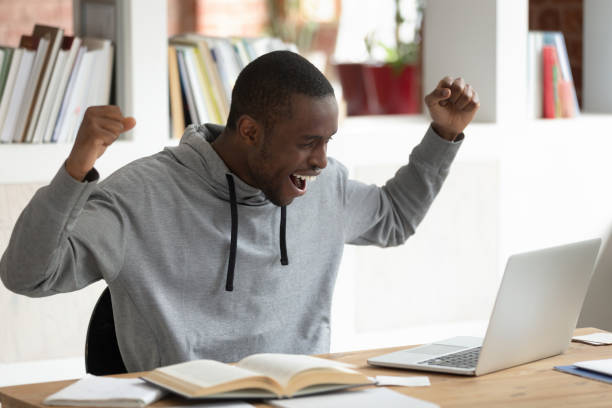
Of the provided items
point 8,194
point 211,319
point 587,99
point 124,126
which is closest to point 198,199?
point 211,319

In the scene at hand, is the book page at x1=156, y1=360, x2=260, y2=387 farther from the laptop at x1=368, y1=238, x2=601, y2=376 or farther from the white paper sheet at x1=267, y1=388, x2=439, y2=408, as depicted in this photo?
the laptop at x1=368, y1=238, x2=601, y2=376

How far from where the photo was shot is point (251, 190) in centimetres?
197

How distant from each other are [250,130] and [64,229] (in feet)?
1.60

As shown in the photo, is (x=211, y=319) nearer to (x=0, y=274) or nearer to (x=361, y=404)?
(x=0, y=274)

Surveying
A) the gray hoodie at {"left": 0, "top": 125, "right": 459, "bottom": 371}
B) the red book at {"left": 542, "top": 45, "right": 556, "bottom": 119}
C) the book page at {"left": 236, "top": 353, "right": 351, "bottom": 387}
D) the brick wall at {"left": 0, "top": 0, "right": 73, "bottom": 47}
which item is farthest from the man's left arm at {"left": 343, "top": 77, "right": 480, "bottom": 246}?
the brick wall at {"left": 0, "top": 0, "right": 73, "bottom": 47}

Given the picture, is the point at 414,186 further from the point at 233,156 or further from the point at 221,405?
the point at 221,405

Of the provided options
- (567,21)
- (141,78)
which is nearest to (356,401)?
(141,78)

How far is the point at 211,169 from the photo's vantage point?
6.42 feet

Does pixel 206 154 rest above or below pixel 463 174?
above

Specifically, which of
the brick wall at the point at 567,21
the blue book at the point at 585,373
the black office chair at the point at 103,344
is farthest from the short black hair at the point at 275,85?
the brick wall at the point at 567,21

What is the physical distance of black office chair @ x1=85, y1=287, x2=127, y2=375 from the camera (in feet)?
6.11

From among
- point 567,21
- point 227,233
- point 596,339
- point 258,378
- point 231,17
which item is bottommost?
point 596,339

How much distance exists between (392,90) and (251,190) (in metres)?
2.47

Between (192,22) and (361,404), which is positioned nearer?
(361,404)
